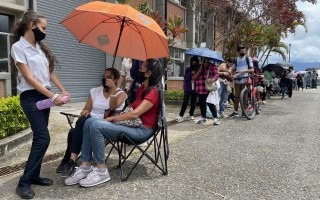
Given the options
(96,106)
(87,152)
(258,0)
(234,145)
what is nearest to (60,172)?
(87,152)

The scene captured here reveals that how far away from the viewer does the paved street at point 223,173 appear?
13.0 ft

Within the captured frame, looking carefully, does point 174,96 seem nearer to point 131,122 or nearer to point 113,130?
point 131,122

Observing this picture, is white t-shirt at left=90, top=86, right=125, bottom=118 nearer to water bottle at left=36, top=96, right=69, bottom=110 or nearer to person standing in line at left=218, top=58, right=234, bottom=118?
water bottle at left=36, top=96, right=69, bottom=110

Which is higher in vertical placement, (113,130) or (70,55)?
(70,55)

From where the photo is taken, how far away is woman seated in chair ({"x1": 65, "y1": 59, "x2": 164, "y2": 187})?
163 inches

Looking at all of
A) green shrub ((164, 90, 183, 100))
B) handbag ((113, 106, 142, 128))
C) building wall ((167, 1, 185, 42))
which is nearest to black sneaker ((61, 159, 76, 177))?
handbag ((113, 106, 142, 128))

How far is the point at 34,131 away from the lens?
392cm

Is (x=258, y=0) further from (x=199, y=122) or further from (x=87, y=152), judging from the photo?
(x=87, y=152)

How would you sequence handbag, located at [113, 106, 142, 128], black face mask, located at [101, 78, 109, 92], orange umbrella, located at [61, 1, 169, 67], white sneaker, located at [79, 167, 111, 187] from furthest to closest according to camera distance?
1. orange umbrella, located at [61, 1, 169, 67]
2. black face mask, located at [101, 78, 109, 92]
3. handbag, located at [113, 106, 142, 128]
4. white sneaker, located at [79, 167, 111, 187]

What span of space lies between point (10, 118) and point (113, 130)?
2.60 metres

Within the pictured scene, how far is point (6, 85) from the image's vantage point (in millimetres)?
9617

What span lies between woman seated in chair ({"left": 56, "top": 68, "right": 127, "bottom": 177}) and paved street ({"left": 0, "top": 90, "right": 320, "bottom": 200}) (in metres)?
0.25

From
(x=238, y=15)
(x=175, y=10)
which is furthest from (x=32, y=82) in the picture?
(x=175, y=10)

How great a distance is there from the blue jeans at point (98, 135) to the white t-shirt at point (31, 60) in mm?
667
